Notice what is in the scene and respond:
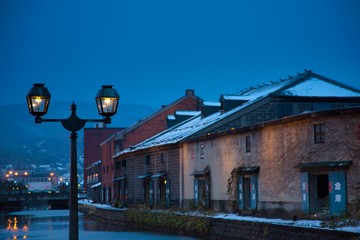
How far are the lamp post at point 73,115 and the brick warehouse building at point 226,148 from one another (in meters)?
18.2

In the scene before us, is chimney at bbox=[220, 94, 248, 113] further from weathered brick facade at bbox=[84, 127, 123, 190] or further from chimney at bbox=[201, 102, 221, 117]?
weathered brick facade at bbox=[84, 127, 123, 190]

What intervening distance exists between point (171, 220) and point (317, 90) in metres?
14.2

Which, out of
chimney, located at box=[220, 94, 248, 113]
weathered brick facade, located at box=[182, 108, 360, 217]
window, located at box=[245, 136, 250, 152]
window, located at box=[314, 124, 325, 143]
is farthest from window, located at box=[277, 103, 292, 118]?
window, located at box=[314, 124, 325, 143]

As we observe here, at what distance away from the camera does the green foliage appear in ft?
101

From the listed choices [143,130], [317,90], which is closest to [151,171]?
[317,90]

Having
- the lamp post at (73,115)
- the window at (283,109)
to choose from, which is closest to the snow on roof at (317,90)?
the window at (283,109)

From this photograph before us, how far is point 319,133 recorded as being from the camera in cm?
2636

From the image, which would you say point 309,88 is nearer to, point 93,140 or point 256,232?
point 256,232

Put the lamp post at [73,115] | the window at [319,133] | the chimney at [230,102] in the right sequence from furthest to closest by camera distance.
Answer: the chimney at [230,102], the window at [319,133], the lamp post at [73,115]

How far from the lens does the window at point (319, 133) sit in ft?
85.7

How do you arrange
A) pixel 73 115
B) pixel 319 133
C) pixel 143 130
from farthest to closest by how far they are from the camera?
1. pixel 143 130
2. pixel 319 133
3. pixel 73 115

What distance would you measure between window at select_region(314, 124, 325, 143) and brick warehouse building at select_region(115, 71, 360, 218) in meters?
4.85

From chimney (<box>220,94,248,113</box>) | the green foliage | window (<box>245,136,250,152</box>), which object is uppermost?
chimney (<box>220,94,248,113</box>)

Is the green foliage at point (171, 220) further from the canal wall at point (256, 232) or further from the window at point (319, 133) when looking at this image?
the window at point (319, 133)
